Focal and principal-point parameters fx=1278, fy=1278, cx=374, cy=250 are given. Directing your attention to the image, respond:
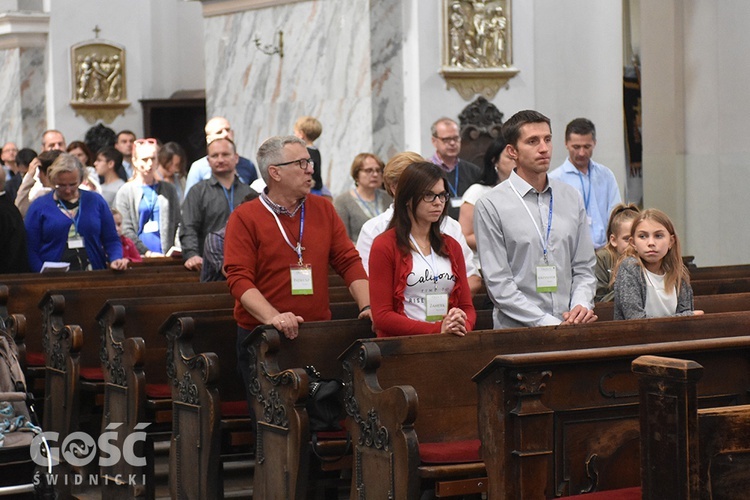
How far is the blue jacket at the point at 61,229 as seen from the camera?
27.9ft

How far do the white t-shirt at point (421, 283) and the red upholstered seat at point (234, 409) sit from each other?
1.21 metres

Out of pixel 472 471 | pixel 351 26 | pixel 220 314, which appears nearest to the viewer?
pixel 472 471

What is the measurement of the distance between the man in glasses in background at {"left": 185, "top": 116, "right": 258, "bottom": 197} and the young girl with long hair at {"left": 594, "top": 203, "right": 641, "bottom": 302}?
3523mm

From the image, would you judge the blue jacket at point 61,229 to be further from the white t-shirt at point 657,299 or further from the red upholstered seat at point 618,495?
the red upholstered seat at point 618,495

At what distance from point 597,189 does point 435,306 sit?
139 inches

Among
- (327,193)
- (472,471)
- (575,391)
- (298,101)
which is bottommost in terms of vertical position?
(472,471)

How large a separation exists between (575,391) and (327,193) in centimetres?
615

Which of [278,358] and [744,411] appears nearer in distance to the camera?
[744,411]

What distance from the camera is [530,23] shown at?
37.7ft

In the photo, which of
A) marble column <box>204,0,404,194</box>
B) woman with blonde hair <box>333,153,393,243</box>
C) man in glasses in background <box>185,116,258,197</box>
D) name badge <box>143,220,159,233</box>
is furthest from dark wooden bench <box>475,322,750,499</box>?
name badge <box>143,220,159,233</box>

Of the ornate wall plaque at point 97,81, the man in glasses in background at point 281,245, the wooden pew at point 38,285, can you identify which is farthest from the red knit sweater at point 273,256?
the ornate wall plaque at point 97,81

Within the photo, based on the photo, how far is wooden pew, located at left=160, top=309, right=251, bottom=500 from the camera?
19.6 feet

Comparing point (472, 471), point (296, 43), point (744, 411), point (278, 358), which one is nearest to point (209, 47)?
point (296, 43)

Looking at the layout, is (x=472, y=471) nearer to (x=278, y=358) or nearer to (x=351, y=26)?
(x=278, y=358)
